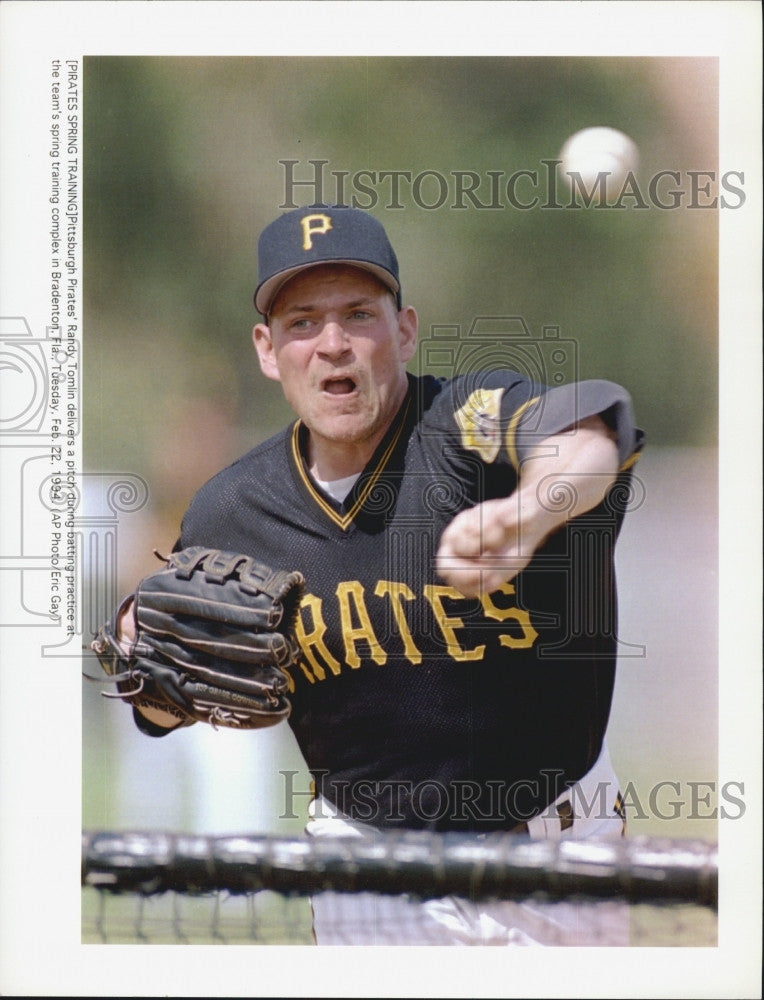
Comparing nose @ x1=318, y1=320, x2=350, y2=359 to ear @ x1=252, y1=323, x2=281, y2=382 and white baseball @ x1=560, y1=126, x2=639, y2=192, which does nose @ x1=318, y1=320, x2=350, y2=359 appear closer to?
ear @ x1=252, y1=323, x2=281, y2=382

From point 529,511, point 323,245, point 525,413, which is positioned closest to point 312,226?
point 323,245

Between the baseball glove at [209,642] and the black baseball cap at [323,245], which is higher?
the black baseball cap at [323,245]

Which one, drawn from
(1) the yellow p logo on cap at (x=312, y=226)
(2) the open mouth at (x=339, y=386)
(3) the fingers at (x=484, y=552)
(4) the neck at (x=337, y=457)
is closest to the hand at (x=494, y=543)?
(3) the fingers at (x=484, y=552)

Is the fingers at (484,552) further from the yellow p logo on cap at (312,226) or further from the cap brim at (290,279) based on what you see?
the yellow p logo on cap at (312,226)

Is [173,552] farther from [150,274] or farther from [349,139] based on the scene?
[349,139]

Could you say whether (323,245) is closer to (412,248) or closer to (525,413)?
(412,248)

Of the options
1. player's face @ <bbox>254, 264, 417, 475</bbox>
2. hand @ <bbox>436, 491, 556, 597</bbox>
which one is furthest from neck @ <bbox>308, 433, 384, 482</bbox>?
hand @ <bbox>436, 491, 556, 597</bbox>

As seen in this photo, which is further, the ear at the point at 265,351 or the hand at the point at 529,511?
the ear at the point at 265,351
